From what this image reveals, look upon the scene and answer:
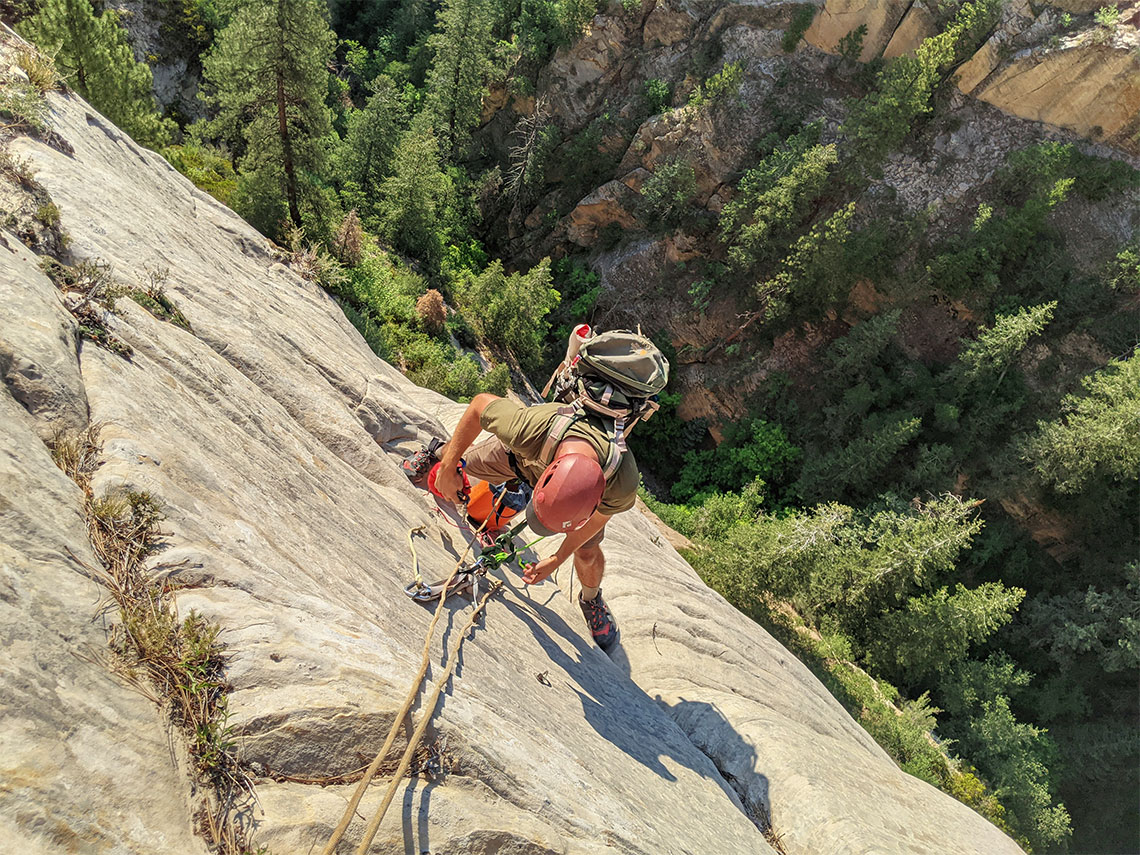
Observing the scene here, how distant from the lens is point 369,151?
24.7 metres

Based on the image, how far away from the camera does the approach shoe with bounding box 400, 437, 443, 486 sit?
707cm

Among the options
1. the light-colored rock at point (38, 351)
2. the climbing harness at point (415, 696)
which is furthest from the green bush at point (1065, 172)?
the light-colored rock at point (38, 351)

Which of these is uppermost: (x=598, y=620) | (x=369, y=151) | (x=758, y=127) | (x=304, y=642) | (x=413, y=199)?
(x=758, y=127)

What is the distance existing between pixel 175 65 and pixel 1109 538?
141 feet

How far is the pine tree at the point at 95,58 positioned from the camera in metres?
14.8

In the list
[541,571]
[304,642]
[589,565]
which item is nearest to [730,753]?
[589,565]

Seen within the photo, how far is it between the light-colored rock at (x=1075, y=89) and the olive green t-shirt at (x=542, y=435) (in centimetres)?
2600

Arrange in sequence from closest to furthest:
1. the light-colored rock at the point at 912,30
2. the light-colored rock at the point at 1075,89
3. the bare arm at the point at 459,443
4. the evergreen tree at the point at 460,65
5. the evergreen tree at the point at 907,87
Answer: the bare arm at the point at 459,443, the light-colored rock at the point at 1075,89, the evergreen tree at the point at 907,87, the light-colored rock at the point at 912,30, the evergreen tree at the point at 460,65

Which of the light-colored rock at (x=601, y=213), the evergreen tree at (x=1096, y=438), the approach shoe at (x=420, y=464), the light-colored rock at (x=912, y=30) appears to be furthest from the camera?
the light-colored rock at (x=601, y=213)

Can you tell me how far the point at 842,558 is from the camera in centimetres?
1708

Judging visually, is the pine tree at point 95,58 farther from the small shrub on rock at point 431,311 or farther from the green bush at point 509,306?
the green bush at point 509,306

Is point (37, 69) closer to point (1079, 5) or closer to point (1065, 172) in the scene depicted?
point (1065, 172)

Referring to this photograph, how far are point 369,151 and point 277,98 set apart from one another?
335 inches

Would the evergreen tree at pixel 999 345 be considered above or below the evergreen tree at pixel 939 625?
above
